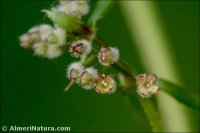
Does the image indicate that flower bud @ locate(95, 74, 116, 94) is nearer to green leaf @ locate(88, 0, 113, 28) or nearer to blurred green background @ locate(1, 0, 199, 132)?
green leaf @ locate(88, 0, 113, 28)

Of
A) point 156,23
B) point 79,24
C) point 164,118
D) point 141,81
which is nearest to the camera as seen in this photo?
point 141,81

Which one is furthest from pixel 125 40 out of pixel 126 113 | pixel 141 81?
pixel 141 81

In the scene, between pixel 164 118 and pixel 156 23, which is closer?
pixel 164 118

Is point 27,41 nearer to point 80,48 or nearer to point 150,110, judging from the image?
point 80,48

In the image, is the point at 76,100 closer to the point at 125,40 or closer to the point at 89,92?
the point at 89,92

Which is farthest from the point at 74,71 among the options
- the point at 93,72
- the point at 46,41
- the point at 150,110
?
the point at 150,110

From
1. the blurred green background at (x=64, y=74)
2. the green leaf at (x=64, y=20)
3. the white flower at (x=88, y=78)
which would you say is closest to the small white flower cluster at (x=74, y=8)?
the green leaf at (x=64, y=20)

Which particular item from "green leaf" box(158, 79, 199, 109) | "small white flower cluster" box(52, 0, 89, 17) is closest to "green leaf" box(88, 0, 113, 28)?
"small white flower cluster" box(52, 0, 89, 17)
